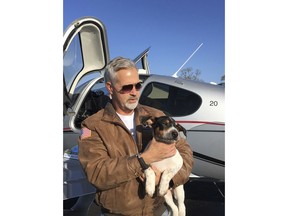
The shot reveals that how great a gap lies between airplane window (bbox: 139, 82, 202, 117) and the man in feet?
5.58

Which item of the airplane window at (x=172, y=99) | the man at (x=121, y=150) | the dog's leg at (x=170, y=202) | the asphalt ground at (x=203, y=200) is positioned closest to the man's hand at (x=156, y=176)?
the man at (x=121, y=150)

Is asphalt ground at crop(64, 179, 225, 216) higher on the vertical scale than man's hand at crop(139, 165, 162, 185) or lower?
lower

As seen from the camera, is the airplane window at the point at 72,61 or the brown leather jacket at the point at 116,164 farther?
the airplane window at the point at 72,61

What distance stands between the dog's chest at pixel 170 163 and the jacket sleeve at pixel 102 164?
0.40ft

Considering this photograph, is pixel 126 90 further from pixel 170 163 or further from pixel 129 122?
pixel 170 163

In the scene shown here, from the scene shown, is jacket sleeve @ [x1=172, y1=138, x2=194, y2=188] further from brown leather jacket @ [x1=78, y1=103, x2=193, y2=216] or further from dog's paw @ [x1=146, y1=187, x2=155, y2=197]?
dog's paw @ [x1=146, y1=187, x2=155, y2=197]

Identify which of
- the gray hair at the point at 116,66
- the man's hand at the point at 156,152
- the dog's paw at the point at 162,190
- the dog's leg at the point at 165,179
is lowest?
the dog's paw at the point at 162,190

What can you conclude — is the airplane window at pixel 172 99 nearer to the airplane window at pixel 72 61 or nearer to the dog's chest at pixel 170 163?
the airplane window at pixel 72 61

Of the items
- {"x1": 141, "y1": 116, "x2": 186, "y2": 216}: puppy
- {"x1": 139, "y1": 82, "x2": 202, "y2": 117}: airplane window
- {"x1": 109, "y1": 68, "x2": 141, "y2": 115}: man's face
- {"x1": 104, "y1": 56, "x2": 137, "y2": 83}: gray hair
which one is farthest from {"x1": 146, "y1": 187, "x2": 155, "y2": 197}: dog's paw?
{"x1": 139, "y1": 82, "x2": 202, "y2": 117}: airplane window

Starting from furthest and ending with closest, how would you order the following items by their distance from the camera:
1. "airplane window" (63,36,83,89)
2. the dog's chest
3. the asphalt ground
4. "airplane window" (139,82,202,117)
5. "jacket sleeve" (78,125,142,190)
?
"airplane window" (139,82,202,117)
the asphalt ground
"airplane window" (63,36,83,89)
the dog's chest
"jacket sleeve" (78,125,142,190)

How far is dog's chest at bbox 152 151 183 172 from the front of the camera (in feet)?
5.21

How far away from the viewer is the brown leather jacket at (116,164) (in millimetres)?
→ 1494
